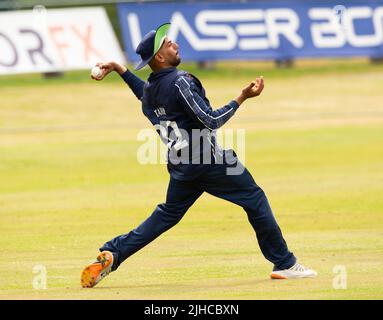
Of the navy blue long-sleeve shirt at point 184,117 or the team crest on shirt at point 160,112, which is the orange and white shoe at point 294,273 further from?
the team crest on shirt at point 160,112

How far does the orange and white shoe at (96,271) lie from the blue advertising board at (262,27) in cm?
1989

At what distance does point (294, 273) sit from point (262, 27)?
20.7 m

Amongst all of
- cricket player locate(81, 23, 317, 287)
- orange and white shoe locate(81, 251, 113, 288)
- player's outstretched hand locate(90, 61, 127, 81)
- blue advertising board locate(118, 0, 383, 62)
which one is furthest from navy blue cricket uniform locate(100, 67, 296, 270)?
blue advertising board locate(118, 0, 383, 62)

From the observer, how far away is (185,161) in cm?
1053

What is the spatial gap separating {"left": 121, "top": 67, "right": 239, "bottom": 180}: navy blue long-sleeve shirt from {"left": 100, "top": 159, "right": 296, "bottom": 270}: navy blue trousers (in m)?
0.12

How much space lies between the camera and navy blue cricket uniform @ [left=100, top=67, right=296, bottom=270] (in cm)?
1042

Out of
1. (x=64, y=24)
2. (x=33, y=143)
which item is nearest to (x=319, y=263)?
(x=33, y=143)

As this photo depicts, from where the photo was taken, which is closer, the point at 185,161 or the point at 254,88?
the point at 254,88

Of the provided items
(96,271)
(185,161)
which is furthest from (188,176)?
(96,271)

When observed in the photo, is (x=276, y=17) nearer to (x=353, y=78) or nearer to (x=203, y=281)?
(x=353, y=78)

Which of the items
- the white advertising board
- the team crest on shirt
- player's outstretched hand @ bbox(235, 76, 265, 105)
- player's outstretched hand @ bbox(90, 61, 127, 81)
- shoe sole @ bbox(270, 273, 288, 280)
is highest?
the white advertising board

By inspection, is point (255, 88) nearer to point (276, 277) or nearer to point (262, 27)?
point (276, 277)

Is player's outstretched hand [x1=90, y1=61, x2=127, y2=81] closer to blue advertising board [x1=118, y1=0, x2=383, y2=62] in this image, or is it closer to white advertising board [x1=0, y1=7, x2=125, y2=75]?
white advertising board [x1=0, y1=7, x2=125, y2=75]

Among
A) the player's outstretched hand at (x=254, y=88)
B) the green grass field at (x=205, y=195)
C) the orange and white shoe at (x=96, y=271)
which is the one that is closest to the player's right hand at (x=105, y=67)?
the player's outstretched hand at (x=254, y=88)
